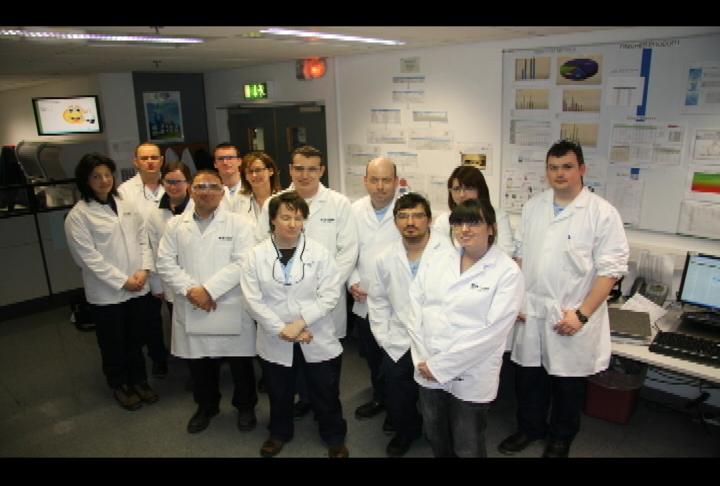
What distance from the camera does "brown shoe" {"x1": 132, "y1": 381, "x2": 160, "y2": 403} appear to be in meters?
3.29

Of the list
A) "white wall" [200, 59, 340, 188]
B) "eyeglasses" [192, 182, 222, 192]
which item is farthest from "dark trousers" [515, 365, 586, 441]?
"white wall" [200, 59, 340, 188]

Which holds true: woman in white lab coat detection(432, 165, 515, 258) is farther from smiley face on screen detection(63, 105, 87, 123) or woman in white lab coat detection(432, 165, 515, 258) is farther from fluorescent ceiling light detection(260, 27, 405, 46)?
smiley face on screen detection(63, 105, 87, 123)

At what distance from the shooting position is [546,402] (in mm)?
2686

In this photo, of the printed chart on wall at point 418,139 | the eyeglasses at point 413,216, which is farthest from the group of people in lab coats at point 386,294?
the printed chart on wall at point 418,139

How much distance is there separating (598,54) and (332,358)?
238 centimetres

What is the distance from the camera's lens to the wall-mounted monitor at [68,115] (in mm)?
6051

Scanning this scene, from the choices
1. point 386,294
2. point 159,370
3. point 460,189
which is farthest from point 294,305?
point 159,370

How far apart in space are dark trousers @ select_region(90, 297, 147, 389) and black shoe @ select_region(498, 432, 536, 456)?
7.45 feet

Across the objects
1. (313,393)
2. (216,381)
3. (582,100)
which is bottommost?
(216,381)

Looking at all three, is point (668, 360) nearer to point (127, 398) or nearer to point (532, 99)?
point (532, 99)

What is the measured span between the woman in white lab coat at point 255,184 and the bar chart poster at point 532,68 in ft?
5.80

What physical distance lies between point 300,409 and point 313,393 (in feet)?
1.72

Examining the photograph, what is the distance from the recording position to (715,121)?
108 inches
